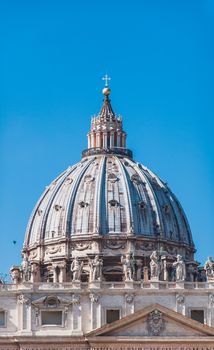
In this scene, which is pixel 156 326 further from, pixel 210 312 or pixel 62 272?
pixel 62 272

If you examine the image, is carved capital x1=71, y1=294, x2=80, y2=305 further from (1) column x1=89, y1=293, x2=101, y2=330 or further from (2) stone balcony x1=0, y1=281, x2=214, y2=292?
(1) column x1=89, y1=293, x2=101, y2=330

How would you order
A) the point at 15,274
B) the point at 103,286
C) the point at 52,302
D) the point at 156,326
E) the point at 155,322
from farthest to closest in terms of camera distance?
the point at 15,274 → the point at 103,286 → the point at 52,302 → the point at 155,322 → the point at 156,326

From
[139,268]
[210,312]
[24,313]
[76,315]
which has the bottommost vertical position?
[76,315]

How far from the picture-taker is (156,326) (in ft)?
527

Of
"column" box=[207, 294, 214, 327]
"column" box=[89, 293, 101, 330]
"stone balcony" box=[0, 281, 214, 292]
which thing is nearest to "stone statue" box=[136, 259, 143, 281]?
"stone balcony" box=[0, 281, 214, 292]

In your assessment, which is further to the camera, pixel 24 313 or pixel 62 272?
pixel 62 272

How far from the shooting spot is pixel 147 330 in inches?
6329

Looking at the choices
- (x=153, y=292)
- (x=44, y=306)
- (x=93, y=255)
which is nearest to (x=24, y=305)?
(x=44, y=306)

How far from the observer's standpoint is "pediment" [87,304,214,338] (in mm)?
160000

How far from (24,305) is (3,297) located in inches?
83.1

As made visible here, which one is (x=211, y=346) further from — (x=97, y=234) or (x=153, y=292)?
(x=97, y=234)

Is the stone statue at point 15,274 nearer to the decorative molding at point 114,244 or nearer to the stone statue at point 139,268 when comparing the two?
the stone statue at point 139,268

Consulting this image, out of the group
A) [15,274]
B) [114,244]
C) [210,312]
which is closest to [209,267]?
[210,312]

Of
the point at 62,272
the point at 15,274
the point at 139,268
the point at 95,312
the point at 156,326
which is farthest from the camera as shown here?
the point at 62,272
